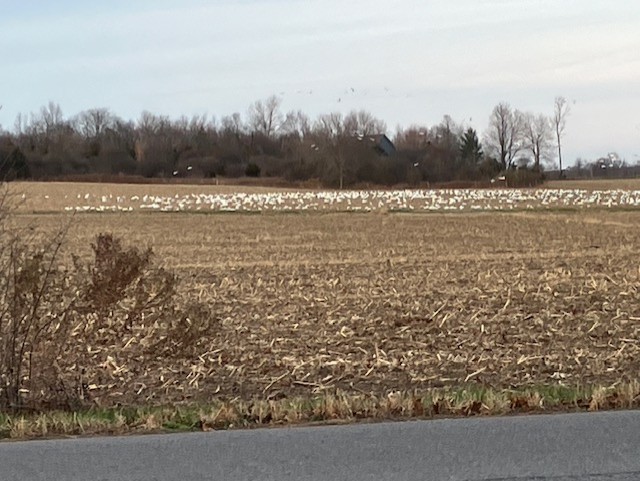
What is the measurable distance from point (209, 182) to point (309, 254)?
60.6 metres

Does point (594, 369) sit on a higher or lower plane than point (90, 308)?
lower

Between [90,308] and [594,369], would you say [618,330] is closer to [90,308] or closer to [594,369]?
[594,369]

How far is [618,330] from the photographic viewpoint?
41.7ft

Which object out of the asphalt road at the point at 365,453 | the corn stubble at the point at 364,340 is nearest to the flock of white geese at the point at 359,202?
the corn stubble at the point at 364,340

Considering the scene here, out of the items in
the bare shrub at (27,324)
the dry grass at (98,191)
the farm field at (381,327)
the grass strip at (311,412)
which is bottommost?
the farm field at (381,327)

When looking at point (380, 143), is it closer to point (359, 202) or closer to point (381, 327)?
point (359, 202)

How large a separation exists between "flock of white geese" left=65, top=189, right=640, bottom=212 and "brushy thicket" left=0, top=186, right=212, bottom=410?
39714 mm

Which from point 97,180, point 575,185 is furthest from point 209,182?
point 575,185

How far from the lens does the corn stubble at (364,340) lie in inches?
266

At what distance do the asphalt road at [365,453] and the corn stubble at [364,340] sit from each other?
537 mm

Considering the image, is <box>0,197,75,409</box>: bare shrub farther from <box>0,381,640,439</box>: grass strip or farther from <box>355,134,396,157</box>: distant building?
<box>355,134,396,157</box>: distant building

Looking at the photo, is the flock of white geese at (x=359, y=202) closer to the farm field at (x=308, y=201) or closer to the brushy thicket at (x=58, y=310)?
the farm field at (x=308, y=201)

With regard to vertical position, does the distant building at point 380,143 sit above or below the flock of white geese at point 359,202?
above

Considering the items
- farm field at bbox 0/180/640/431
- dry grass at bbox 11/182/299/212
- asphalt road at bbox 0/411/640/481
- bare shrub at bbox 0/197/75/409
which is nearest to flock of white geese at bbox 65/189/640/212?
dry grass at bbox 11/182/299/212
